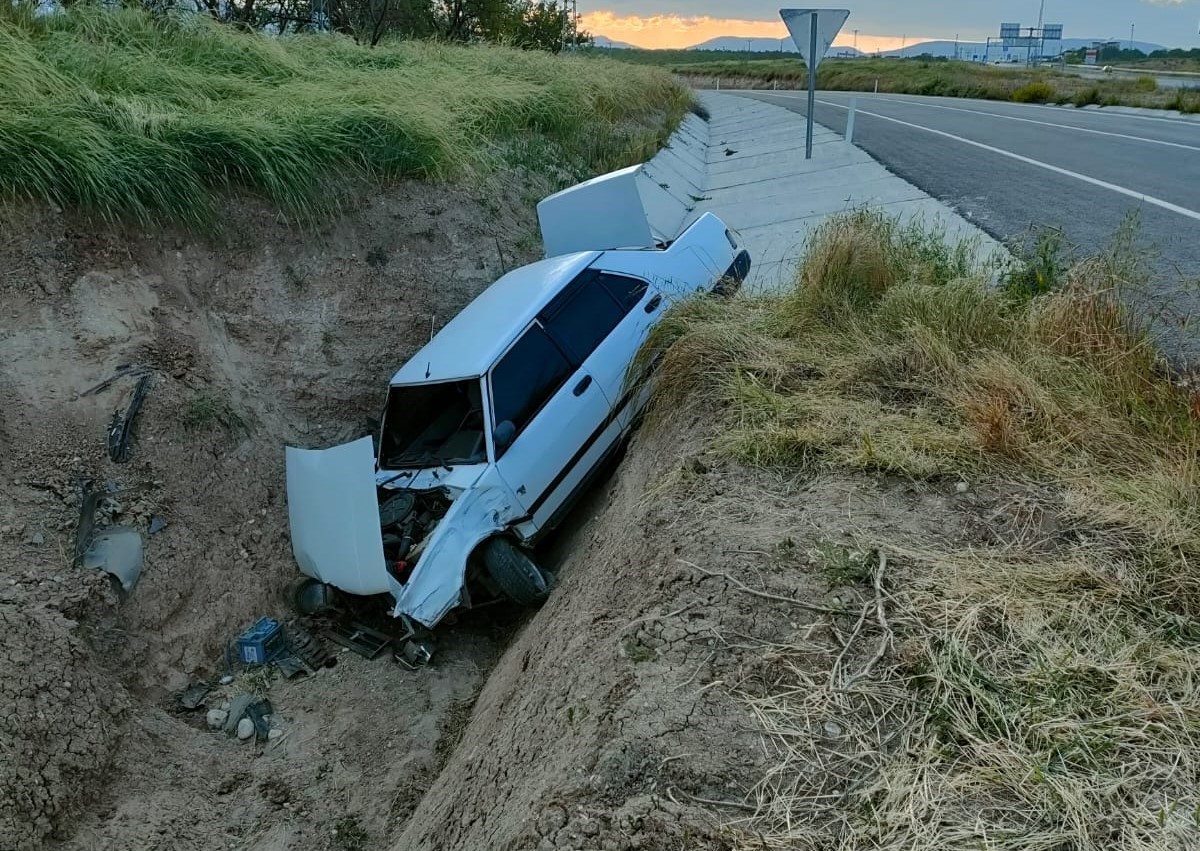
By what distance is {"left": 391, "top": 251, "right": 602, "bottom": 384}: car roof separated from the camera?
6395 millimetres

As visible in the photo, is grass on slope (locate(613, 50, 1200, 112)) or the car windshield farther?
grass on slope (locate(613, 50, 1200, 112))

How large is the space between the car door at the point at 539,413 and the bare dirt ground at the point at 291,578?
1.53 ft

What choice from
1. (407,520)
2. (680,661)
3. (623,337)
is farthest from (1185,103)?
(680,661)

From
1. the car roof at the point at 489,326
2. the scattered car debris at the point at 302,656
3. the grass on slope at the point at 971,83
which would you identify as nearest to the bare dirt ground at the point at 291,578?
the scattered car debris at the point at 302,656

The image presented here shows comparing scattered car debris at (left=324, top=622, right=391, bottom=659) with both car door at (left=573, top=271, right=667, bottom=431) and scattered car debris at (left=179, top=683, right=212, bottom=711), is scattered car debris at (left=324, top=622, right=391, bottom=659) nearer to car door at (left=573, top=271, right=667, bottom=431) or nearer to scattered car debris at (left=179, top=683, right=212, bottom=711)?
scattered car debris at (left=179, top=683, right=212, bottom=711)

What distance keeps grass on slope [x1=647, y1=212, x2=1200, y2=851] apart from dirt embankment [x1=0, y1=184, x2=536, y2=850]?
2.82 meters

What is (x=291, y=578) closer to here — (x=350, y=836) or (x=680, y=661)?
(x=350, y=836)

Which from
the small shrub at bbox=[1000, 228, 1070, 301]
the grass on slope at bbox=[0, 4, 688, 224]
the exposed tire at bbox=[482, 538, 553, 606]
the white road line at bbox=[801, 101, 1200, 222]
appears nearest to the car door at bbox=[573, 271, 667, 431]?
the exposed tire at bbox=[482, 538, 553, 606]

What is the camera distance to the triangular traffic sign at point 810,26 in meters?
13.6

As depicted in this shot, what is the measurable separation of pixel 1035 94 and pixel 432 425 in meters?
29.7

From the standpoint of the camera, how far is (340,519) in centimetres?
582

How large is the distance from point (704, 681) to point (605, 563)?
5.79 ft

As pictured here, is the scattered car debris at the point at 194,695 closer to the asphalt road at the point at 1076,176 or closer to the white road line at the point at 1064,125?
the asphalt road at the point at 1076,176

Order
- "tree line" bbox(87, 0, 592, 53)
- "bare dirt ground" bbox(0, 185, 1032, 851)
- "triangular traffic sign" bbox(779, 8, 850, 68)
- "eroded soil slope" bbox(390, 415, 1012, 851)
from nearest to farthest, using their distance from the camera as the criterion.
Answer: "eroded soil slope" bbox(390, 415, 1012, 851), "bare dirt ground" bbox(0, 185, 1032, 851), "triangular traffic sign" bbox(779, 8, 850, 68), "tree line" bbox(87, 0, 592, 53)
